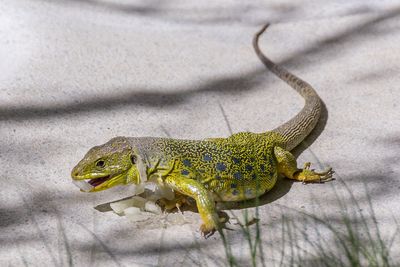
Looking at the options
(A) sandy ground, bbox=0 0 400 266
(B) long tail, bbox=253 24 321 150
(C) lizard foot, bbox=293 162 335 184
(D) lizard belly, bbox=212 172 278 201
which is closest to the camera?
(A) sandy ground, bbox=0 0 400 266

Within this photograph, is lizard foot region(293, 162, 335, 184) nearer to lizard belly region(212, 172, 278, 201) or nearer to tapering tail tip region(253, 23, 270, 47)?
lizard belly region(212, 172, 278, 201)

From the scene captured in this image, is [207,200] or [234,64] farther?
[234,64]

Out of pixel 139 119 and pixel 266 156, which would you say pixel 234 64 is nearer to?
pixel 139 119

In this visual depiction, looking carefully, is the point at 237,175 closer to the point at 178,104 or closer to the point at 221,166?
the point at 221,166

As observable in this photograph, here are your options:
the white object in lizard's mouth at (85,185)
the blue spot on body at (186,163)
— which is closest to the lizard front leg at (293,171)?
the blue spot on body at (186,163)

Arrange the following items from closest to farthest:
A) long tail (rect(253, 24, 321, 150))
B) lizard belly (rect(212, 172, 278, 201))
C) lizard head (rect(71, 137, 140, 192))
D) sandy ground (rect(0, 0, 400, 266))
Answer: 1. sandy ground (rect(0, 0, 400, 266))
2. lizard head (rect(71, 137, 140, 192))
3. lizard belly (rect(212, 172, 278, 201))
4. long tail (rect(253, 24, 321, 150))

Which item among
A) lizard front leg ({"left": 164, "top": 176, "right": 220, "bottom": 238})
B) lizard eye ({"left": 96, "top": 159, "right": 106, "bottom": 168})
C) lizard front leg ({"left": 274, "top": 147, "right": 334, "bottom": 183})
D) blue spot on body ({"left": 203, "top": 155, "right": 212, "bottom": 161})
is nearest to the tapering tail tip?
lizard front leg ({"left": 274, "top": 147, "right": 334, "bottom": 183})

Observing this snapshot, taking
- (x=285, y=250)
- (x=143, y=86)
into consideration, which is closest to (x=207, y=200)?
(x=285, y=250)
